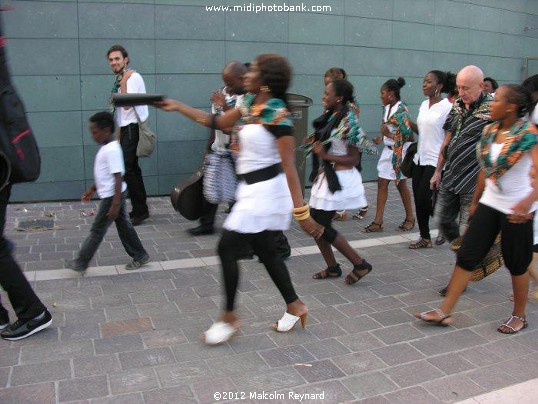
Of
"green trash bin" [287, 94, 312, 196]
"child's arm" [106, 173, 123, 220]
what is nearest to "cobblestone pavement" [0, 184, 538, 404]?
"child's arm" [106, 173, 123, 220]

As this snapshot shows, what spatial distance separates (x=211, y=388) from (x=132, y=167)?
4223mm

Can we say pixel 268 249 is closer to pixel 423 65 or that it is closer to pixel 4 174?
pixel 4 174

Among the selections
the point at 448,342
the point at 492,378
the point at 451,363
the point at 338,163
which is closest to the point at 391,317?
the point at 448,342

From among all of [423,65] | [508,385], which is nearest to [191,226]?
[508,385]

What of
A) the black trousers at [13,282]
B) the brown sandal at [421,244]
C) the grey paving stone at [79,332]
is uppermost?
the black trousers at [13,282]

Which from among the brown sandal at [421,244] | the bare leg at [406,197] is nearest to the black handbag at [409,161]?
the bare leg at [406,197]

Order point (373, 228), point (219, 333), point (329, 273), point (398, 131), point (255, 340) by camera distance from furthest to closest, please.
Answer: point (373, 228), point (398, 131), point (329, 273), point (255, 340), point (219, 333)

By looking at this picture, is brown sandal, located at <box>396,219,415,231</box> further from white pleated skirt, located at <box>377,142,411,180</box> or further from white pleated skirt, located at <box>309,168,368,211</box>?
white pleated skirt, located at <box>309,168,368,211</box>

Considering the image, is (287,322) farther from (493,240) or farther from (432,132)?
(432,132)

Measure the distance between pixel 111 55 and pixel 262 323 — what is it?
4.04 meters

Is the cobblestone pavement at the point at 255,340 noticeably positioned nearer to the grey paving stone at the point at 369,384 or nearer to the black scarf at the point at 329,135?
the grey paving stone at the point at 369,384

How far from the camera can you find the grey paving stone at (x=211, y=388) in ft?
10.1

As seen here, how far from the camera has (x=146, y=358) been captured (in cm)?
352

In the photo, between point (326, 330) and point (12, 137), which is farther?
point (326, 330)
